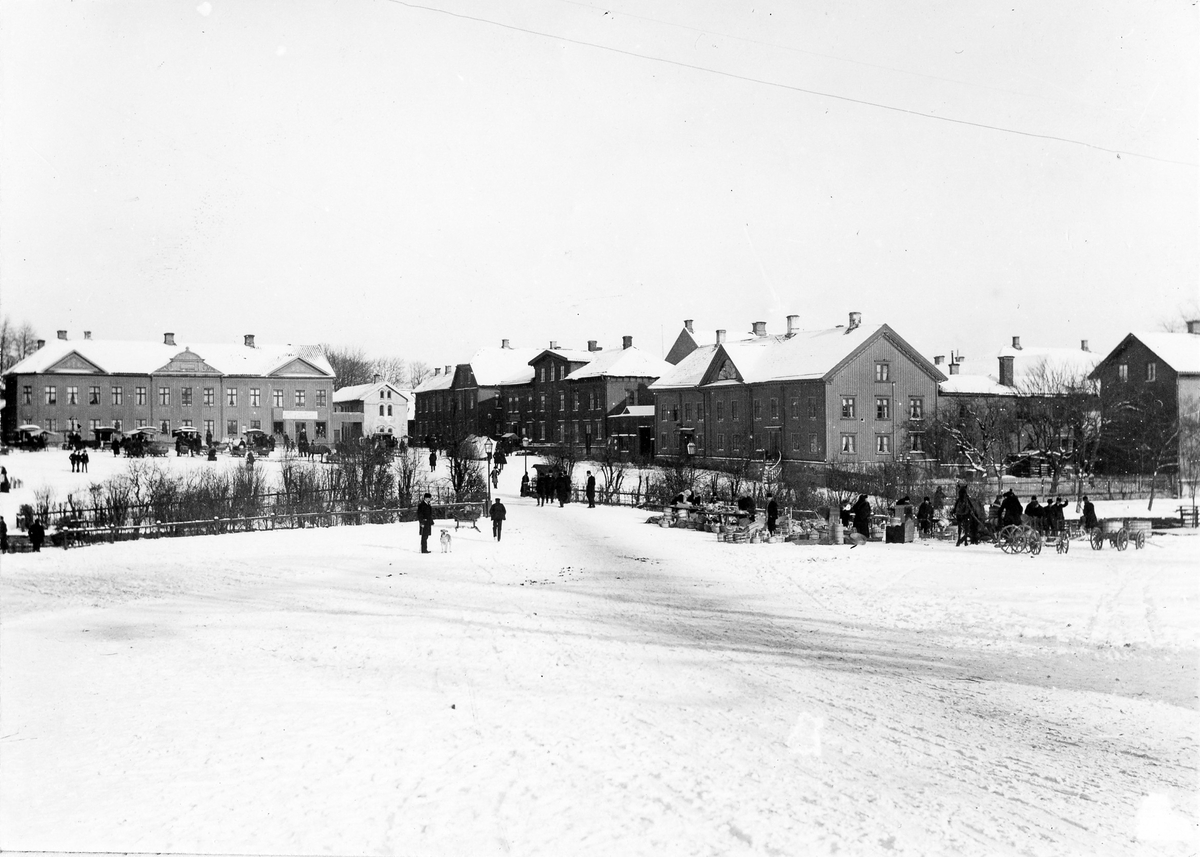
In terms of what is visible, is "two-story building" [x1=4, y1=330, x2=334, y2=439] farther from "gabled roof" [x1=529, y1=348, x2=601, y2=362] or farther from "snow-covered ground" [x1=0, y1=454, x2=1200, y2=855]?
"snow-covered ground" [x1=0, y1=454, x2=1200, y2=855]

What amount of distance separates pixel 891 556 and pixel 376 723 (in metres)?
15.3

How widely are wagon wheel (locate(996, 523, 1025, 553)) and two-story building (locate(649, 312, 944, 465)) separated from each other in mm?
24193

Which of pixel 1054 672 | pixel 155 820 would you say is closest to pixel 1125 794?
pixel 1054 672

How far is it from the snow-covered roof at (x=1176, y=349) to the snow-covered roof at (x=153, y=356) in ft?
182

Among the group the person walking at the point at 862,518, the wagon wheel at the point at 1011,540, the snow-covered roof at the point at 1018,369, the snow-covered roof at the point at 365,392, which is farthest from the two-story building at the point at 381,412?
the wagon wheel at the point at 1011,540

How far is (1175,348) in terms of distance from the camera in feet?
133

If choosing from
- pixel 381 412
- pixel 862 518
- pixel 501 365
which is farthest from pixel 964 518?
pixel 501 365

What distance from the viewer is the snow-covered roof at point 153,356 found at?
203ft

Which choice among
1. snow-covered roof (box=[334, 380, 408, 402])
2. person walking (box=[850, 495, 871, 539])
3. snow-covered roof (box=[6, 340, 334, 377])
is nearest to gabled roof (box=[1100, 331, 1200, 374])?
person walking (box=[850, 495, 871, 539])

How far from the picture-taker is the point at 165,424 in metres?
63.6

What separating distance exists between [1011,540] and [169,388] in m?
59.4

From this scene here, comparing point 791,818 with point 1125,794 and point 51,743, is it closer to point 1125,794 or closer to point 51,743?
point 1125,794

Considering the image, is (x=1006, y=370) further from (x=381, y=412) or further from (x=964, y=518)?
(x=381, y=412)

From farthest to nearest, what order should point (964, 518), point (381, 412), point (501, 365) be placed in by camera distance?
1. point (501, 365)
2. point (381, 412)
3. point (964, 518)
